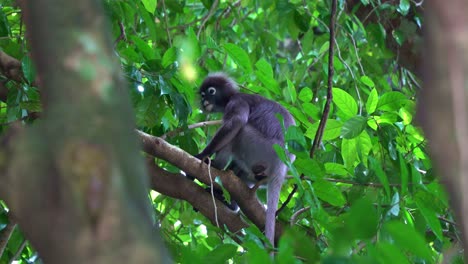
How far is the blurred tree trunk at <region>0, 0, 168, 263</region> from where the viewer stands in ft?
4.14

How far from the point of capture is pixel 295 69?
5.78 metres

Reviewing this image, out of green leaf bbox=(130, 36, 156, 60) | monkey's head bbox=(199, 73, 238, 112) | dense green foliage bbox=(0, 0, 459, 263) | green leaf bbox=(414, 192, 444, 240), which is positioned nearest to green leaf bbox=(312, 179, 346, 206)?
dense green foliage bbox=(0, 0, 459, 263)

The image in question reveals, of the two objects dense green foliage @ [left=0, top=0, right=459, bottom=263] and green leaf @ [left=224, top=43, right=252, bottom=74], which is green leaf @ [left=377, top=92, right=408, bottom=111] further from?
green leaf @ [left=224, top=43, right=252, bottom=74]

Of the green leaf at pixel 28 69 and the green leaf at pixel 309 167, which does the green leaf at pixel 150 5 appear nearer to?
the green leaf at pixel 28 69

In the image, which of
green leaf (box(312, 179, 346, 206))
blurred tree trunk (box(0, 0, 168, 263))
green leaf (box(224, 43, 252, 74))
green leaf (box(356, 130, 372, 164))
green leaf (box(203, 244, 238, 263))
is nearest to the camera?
blurred tree trunk (box(0, 0, 168, 263))

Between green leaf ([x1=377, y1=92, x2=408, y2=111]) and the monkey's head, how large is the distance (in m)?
2.12

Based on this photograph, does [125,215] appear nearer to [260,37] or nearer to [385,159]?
[385,159]

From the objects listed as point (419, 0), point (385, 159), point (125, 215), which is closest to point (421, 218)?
point (385, 159)

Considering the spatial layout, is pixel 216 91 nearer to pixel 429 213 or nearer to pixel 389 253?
pixel 429 213

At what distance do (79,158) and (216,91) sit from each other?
452 cm

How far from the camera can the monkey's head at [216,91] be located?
5.84 metres

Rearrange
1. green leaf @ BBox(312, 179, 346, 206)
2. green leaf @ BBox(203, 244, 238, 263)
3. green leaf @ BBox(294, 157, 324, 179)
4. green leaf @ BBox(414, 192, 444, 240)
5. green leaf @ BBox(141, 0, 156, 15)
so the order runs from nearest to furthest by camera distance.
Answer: green leaf @ BBox(203, 244, 238, 263), green leaf @ BBox(414, 192, 444, 240), green leaf @ BBox(294, 157, 324, 179), green leaf @ BBox(312, 179, 346, 206), green leaf @ BBox(141, 0, 156, 15)

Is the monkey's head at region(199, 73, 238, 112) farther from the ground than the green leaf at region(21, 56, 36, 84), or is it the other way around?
the green leaf at region(21, 56, 36, 84)

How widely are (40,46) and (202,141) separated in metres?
4.34
